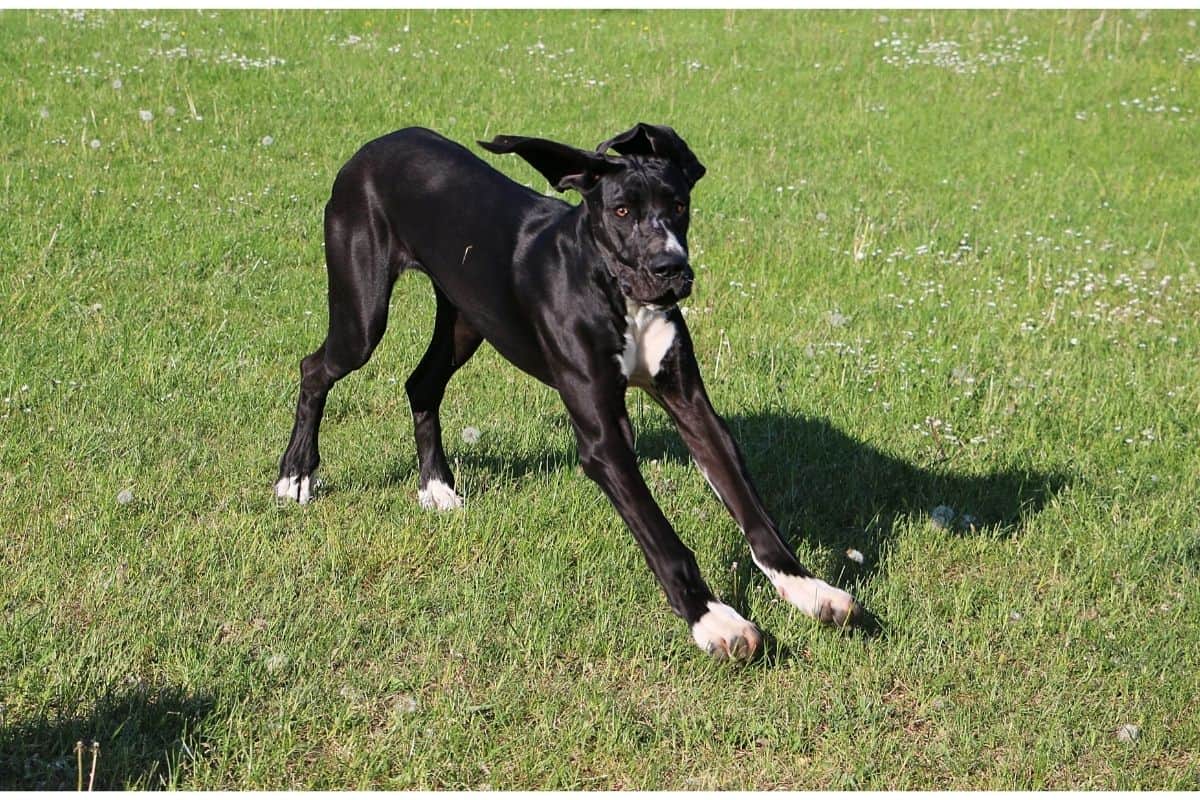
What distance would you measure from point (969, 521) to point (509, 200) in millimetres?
2198

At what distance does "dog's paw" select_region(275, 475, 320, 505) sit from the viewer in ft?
19.0

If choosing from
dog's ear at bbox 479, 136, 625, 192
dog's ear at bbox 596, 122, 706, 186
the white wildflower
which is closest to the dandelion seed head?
the white wildflower

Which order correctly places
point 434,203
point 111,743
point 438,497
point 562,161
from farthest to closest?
point 438,497, point 434,203, point 562,161, point 111,743

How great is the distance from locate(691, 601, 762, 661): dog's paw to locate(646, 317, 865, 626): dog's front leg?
9.6 inches

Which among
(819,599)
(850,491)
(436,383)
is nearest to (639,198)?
(819,599)

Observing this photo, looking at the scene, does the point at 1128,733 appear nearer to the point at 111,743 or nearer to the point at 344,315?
the point at 111,743

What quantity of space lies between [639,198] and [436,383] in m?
1.78

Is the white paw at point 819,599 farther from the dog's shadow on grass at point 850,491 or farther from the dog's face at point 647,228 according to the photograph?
the dog's face at point 647,228

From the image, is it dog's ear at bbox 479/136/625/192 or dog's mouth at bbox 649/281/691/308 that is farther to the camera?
dog's ear at bbox 479/136/625/192

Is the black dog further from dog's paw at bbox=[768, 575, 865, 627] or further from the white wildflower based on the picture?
the white wildflower

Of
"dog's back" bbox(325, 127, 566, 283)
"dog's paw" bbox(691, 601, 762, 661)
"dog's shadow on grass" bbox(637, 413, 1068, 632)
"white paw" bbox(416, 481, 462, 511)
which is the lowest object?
"white paw" bbox(416, 481, 462, 511)

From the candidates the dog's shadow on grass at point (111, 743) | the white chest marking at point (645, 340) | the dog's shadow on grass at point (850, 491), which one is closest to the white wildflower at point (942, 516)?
the dog's shadow on grass at point (850, 491)

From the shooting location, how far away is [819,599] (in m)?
4.53

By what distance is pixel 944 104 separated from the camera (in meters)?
12.7
